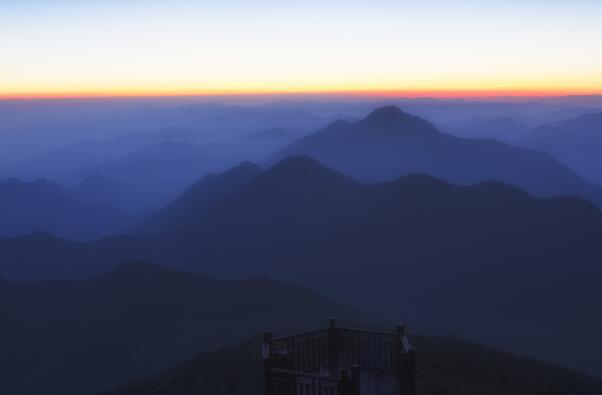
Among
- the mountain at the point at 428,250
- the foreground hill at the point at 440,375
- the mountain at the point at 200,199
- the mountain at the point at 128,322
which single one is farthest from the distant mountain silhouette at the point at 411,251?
the foreground hill at the point at 440,375

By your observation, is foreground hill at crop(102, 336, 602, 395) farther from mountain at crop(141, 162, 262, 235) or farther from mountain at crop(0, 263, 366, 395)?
mountain at crop(141, 162, 262, 235)

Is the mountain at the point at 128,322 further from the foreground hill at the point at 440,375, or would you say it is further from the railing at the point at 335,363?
the railing at the point at 335,363

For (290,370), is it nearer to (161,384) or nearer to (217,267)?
(161,384)

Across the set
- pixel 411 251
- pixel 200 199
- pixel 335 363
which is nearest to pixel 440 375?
pixel 335 363

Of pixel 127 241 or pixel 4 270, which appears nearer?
pixel 4 270

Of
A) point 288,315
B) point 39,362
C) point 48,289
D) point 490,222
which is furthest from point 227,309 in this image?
point 490,222
